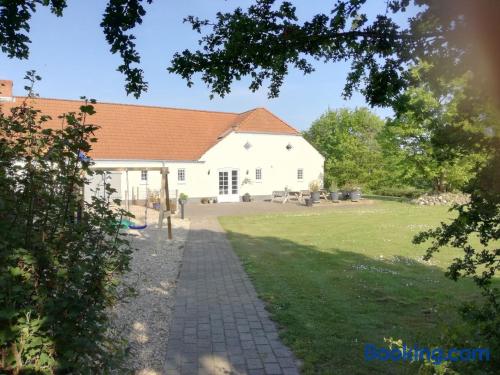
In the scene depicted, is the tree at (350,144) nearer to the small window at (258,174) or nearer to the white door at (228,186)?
the small window at (258,174)

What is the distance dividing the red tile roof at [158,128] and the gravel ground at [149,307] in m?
18.2

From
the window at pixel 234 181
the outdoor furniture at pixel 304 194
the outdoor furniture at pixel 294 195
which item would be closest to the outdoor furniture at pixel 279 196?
the outdoor furniture at pixel 294 195

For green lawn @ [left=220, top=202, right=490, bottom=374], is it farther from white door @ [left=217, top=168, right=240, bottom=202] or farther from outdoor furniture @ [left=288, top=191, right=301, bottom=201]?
outdoor furniture @ [left=288, top=191, right=301, bottom=201]

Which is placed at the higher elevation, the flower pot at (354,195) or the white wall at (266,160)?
the white wall at (266,160)

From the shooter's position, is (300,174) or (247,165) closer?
(247,165)

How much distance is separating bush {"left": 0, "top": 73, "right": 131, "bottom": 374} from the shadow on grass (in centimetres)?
234

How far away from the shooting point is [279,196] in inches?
1223

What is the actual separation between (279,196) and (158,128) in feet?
36.1

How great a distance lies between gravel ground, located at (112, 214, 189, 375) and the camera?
436cm

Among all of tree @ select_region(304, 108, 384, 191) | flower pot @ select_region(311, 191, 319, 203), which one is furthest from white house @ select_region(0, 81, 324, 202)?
flower pot @ select_region(311, 191, 319, 203)

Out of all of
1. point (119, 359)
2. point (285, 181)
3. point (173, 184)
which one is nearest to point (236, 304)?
point (119, 359)

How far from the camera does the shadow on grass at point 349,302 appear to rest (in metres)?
4.49

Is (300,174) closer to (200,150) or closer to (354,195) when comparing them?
(354,195)

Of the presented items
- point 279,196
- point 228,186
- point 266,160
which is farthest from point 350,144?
point 228,186
